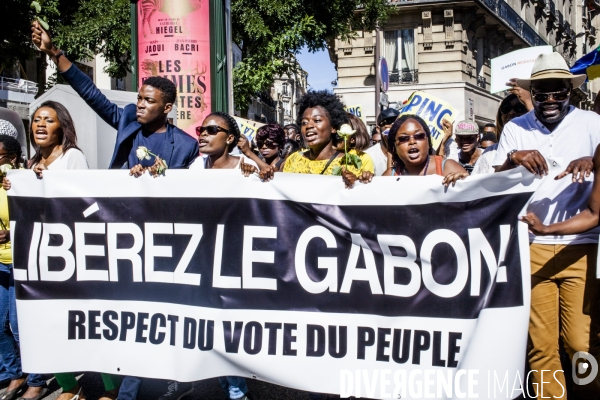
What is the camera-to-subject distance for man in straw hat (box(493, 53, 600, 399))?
336 cm

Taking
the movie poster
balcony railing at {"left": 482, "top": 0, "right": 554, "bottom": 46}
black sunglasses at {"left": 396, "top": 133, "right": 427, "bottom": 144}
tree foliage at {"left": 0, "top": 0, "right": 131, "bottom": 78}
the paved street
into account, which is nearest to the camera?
black sunglasses at {"left": 396, "top": 133, "right": 427, "bottom": 144}

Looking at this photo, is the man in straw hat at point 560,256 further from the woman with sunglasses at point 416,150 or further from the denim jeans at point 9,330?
the denim jeans at point 9,330

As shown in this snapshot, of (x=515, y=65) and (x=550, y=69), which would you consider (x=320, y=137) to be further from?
(x=515, y=65)

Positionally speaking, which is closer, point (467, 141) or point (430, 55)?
point (467, 141)

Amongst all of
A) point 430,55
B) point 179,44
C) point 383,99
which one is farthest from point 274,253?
point 430,55

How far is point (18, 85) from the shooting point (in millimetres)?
27922

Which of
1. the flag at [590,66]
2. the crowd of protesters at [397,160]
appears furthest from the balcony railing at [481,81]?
the crowd of protesters at [397,160]

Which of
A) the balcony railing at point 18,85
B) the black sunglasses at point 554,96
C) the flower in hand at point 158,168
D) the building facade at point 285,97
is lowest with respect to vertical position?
the flower in hand at point 158,168

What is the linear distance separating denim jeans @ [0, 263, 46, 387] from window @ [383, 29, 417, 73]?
21.7 m

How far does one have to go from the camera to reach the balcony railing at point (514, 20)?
25.9 meters

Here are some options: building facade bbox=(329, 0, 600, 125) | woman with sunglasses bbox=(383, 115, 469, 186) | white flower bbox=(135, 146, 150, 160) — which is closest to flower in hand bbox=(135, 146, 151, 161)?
white flower bbox=(135, 146, 150, 160)

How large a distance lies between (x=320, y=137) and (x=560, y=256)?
1.65m

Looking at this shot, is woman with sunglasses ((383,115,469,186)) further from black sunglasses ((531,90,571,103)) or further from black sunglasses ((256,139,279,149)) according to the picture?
black sunglasses ((256,139,279,149))

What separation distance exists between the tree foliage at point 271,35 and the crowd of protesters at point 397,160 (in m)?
9.10
